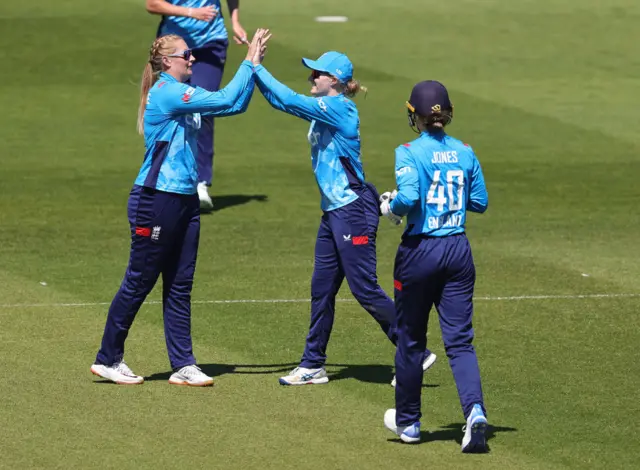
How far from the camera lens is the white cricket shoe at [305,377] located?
10.7 metres

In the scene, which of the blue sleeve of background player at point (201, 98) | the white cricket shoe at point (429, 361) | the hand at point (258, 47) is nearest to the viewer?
the blue sleeve of background player at point (201, 98)

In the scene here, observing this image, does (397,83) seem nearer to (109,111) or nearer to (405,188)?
(109,111)

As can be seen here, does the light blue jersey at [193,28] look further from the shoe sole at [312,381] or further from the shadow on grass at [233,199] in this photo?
the shoe sole at [312,381]

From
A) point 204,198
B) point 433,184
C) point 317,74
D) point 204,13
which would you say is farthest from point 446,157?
point 204,198

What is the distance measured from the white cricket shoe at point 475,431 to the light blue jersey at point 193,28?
343 inches

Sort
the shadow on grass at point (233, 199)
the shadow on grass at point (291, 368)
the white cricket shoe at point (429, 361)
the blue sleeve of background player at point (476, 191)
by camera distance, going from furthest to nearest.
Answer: the shadow on grass at point (233, 199)
the shadow on grass at point (291, 368)
the white cricket shoe at point (429, 361)
the blue sleeve of background player at point (476, 191)

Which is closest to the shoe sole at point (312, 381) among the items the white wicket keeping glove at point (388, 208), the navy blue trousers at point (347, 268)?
the navy blue trousers at point (347, 268)

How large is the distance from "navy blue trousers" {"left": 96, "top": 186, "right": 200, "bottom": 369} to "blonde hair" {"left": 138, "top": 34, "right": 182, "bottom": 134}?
589 millimetres

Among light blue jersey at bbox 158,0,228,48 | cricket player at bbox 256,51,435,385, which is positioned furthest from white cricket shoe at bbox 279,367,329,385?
light blue jersey at bbox 158,0,228,48

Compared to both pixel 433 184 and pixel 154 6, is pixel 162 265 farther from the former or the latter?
pixel 154 6

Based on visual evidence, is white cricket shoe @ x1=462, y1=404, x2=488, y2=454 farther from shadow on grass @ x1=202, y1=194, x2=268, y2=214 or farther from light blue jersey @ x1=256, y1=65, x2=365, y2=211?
shadow on grass @ x1=202, y1=194, x2=268, y2=214

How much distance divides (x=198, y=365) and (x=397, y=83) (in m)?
13.8

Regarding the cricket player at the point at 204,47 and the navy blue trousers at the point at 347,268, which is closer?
the navy blue trousers at the point at 347,268

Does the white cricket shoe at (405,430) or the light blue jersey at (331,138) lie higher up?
the light blue jersey at (331,138)
